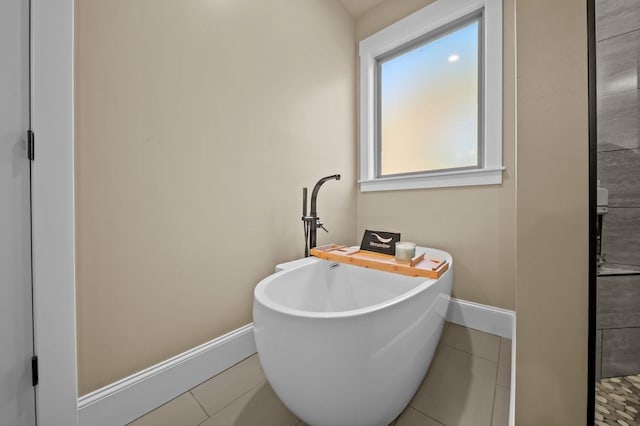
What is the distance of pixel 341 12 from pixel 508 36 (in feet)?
4.01

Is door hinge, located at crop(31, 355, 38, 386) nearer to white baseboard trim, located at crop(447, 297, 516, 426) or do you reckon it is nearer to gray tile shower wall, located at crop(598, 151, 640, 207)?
white baseboard trim, located at crop(447, 297, 516, 426)

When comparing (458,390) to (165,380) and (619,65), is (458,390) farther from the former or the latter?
(619,65)

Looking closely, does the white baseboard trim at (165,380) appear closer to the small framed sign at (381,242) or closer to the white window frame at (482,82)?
the small framed sign at (381,242)

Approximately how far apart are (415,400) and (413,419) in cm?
10

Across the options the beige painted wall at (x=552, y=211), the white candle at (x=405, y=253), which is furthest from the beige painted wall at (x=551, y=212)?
the white candle at (x=405, y=253)

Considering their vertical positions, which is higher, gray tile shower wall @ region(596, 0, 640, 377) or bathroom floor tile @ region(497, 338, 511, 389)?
gray tile shower wall @ region(596, 0, 640, 377)

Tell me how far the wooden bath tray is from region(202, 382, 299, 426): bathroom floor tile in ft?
2.30

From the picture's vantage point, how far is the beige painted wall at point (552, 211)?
56cm

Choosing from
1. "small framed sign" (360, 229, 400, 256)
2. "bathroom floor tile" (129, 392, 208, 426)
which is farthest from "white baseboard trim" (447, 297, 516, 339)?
"bathroom floor tile" (129, 392, 208, 426)

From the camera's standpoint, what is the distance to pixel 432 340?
0.92 metres

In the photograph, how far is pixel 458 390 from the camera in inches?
39.2

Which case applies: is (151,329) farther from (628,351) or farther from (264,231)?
(628,351)

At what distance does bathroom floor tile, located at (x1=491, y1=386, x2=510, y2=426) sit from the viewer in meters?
0.84

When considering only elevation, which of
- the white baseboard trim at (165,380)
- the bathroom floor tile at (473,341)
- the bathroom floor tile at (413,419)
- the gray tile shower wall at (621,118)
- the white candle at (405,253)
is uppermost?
the gray tile shower wall at (621,118)
